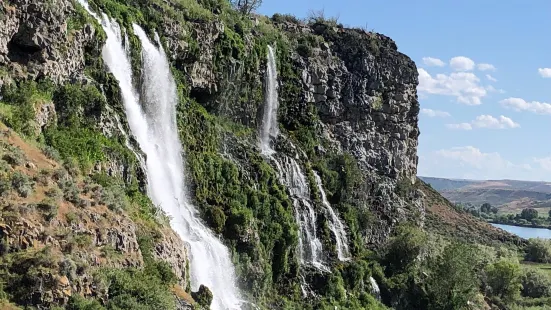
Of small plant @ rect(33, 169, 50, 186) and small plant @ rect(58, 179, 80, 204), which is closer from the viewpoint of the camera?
small plant @ rect(33, 169, 50, 186)

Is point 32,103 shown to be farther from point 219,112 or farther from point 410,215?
point 410,215

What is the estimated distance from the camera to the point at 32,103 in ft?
87.4

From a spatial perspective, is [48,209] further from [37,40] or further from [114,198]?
[37,40]

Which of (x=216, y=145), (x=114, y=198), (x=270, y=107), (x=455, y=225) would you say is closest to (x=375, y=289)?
(x=270, y=107)

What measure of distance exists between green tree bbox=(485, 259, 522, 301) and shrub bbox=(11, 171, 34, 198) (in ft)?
214

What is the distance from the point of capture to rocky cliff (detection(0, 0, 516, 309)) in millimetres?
22234

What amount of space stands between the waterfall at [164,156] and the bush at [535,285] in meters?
59.9

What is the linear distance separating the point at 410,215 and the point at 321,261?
23.0 meters

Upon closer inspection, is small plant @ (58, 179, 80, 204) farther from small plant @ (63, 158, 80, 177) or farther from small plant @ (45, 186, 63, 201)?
small plant @ (63, 158, 80, 177)

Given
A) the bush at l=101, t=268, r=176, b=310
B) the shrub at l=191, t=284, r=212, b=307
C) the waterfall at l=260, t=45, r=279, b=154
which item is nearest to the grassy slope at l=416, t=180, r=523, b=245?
the waterfall at l=260, t=45, r=279, b=154

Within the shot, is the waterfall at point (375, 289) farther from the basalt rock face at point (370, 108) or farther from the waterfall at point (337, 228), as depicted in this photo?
the basalt rock face at point (370, 108)

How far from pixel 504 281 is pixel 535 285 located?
13536mm

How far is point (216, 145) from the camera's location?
4869 centimetres

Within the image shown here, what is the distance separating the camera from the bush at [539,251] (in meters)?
114
